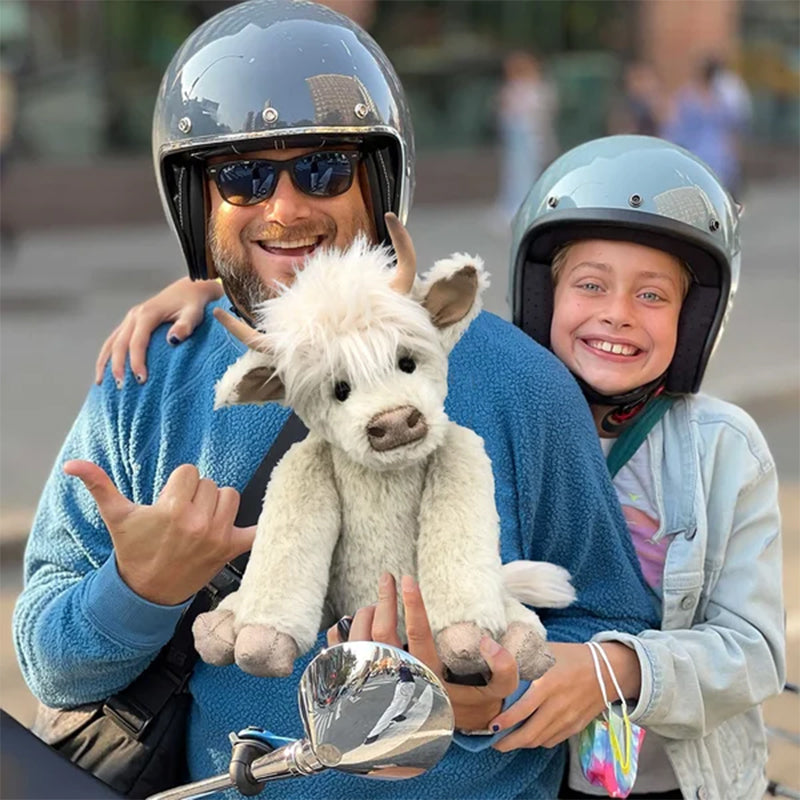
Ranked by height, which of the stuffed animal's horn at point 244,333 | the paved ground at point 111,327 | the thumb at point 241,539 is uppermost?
the stuffed animal's horn at point 244,333

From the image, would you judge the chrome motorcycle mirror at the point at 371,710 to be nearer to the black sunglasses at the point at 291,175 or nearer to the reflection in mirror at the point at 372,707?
the reflection in mirror at the point at 372,707

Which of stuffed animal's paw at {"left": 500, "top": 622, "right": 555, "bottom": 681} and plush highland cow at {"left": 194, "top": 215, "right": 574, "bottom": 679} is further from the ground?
plush highland cow at {"left": 194, "top": 215, "right": 574, "bottom": 679}

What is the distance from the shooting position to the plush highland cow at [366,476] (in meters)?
1.71

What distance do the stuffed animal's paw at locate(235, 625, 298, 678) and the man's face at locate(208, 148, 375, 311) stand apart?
82 centimetres

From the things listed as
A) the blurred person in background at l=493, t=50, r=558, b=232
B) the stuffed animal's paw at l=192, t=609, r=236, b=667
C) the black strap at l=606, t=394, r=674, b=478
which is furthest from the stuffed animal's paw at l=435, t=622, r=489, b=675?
the blurred person in background at l=493, t=50, r=558, b=232

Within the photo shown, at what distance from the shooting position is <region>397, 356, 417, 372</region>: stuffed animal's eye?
5.72 ft

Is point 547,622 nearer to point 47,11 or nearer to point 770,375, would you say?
point 770,375

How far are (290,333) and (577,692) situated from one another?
742 millimetres

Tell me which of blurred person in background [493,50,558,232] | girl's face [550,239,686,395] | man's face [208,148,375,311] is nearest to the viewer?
man's face [208,148,375,311]

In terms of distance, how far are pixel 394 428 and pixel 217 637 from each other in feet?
1.12

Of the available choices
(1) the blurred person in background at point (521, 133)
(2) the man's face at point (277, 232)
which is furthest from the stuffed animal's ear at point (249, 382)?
(1) the blurred person in background at point (521, 133)

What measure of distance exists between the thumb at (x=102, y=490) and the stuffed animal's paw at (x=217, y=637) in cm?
18

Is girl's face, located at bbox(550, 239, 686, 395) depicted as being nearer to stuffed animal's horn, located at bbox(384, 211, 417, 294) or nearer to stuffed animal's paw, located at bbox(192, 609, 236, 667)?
stuffed animal's horn, located at bbox(384, 211, 417, 294)

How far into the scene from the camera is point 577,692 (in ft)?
7.02
